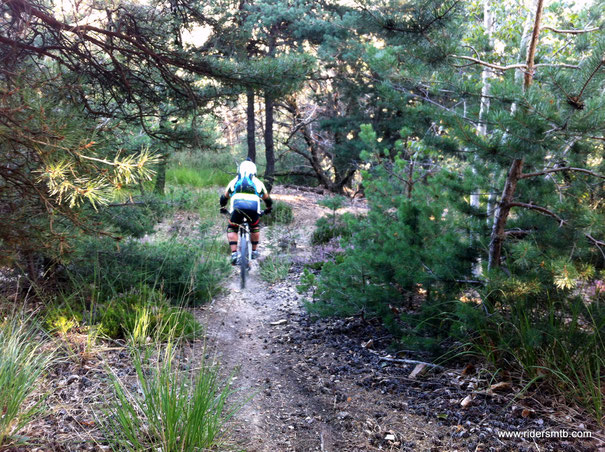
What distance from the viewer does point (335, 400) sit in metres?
3.73

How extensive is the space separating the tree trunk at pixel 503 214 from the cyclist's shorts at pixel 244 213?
4.08 metres

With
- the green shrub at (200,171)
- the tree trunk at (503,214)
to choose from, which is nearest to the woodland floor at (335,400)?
the tree trunk at (503,214)

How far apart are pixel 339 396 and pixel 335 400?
0.28 ft

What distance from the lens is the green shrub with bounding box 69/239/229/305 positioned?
4.85m

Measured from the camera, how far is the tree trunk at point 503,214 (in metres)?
3.57

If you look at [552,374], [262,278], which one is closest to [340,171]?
[262,278]

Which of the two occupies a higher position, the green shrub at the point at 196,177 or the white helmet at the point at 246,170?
the white helmet at the point at 246,170

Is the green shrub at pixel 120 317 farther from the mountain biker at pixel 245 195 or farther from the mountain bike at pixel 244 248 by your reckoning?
the mountain biker at pixel 245 195

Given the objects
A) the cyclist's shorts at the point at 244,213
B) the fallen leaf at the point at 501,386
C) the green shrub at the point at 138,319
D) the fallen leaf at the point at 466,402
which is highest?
the cyclist's shorts at the point at 244,213

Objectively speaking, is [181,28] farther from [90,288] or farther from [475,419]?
[475,419]

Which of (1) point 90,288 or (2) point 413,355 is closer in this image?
(2) point 413,355

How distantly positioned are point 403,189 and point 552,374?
2716 mm

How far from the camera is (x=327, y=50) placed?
12.1 meters

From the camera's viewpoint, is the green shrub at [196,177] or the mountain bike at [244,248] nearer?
the mountain bike at [244,248]
